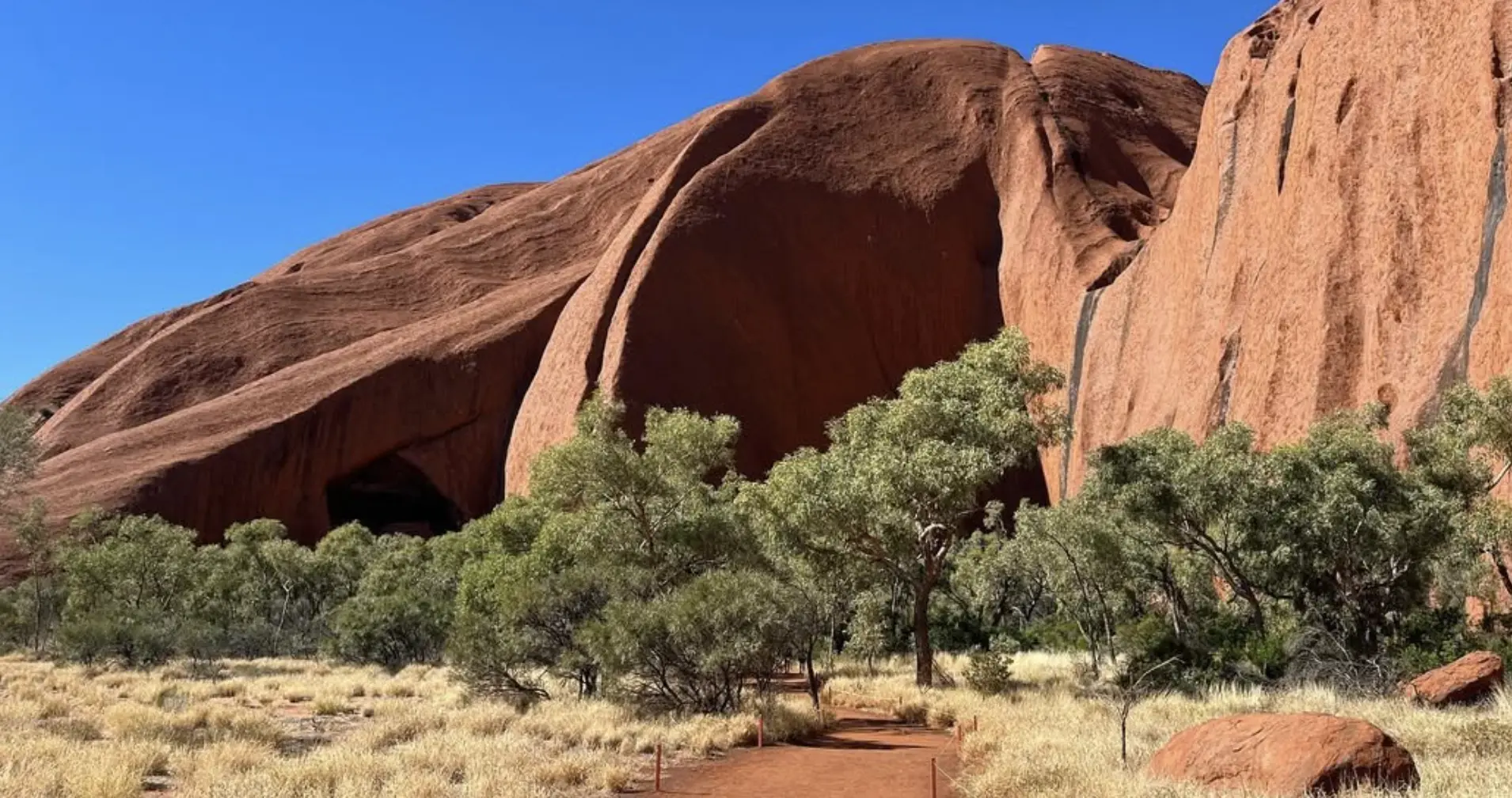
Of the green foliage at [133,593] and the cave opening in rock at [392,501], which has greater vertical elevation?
the cave opening in rock at [392,501]

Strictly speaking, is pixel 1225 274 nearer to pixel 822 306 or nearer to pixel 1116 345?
pixel 1116 345

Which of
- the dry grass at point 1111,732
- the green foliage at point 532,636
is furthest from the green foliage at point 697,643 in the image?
the dry grass at point 1111,732

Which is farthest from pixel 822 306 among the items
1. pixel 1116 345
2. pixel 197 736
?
pixel 197 736

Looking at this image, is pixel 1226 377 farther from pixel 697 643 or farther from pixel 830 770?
pixel 830 770

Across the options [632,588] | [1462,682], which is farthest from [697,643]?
[1462,682]

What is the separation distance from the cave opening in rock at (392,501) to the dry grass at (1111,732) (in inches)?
1520

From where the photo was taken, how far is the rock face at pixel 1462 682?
12.7 meters

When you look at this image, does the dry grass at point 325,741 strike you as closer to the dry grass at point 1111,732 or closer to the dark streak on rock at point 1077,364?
the dry grass at point 1111,732

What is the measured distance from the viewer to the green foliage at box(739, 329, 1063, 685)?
58.5ft

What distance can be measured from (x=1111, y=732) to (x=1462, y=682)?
4.91 meters

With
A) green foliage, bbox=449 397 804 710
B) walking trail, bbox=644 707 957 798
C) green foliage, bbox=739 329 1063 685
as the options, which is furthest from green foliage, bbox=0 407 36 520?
walking trail, bbox=644 707 957 798

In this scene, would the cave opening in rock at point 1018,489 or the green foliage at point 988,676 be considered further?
the cave opening in rock at point 1018,489

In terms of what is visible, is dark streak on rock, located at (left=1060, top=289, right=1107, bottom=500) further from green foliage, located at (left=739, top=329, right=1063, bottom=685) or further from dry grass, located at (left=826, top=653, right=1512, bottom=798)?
dry grass, located at (left=826, top=653, right=1512, bottom=798)

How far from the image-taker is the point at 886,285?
2013 inches
